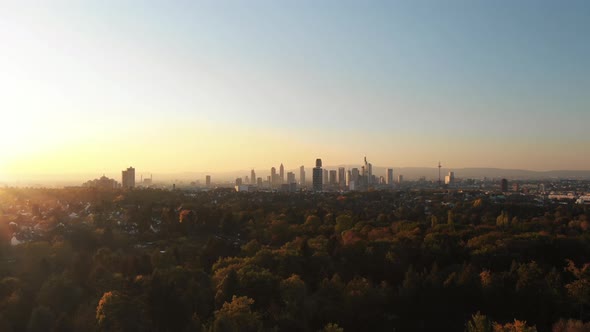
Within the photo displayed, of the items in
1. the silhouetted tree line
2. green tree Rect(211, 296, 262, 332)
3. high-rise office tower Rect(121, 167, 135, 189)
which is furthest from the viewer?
high-rise office tower Rect(121, 167, 135, 189)

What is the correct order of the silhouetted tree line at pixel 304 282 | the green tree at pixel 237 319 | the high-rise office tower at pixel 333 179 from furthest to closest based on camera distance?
the high-rise office tower at pixel 333 179 → the silhouetted tree line at pixel 304 282 → the green tree at pixel 237 319

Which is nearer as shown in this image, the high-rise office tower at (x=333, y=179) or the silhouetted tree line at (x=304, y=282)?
the silhouetted tree line at (x=304, y=282)

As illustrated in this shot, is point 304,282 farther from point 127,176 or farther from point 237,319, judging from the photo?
point 127,176

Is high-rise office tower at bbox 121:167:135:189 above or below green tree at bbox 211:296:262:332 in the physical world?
above

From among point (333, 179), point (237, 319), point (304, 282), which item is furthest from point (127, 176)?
point (237, 319)

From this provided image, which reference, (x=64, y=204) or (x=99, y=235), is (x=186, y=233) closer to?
(x=99, y=235)

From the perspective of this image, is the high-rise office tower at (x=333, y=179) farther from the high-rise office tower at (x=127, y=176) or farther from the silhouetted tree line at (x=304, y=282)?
the silhouetted tree line at (x=304, y=282)

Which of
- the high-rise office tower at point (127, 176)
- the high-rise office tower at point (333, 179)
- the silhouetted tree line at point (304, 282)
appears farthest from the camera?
the high-rise office tower at point (333, 179)

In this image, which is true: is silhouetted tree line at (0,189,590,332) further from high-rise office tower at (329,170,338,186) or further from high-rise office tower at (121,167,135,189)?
high-rise office tower at (329,170,338,186)

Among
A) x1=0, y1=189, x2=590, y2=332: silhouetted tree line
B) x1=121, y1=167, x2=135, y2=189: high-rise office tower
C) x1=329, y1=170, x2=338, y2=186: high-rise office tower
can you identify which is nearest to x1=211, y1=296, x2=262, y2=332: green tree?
x1=0, y1=189, x2=590, y2=332: silhouetted tree line

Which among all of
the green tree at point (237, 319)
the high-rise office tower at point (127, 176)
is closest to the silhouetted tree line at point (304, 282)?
the green tree at point (237, 319)

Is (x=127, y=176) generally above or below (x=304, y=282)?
above

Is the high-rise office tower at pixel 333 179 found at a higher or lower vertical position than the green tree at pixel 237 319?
higher
